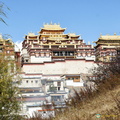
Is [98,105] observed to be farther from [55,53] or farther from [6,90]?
[55,53]

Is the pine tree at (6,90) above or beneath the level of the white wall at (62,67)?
beneath

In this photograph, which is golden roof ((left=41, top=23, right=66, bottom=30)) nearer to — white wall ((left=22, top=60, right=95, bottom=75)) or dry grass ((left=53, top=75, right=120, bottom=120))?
white wall ((left=22, top=60, right=95, bottom=75))

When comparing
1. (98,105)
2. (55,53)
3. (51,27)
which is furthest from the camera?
(51,27)

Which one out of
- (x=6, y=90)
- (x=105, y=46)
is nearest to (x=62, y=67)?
(x=105, y=46)

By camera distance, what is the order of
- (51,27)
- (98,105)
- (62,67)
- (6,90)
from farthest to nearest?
(51,27), (62,67), (98,105), (6,90)

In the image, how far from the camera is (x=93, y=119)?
7441 mm

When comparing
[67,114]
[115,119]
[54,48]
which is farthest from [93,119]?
[54,48]

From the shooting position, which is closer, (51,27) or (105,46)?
(105,46)

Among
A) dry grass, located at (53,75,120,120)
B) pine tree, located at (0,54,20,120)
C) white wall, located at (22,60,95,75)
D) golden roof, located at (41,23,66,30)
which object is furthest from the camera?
golden roof, located at (41,23,66,30)

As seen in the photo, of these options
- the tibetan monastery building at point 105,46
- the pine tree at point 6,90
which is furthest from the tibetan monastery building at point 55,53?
the pine tree at point 6,90

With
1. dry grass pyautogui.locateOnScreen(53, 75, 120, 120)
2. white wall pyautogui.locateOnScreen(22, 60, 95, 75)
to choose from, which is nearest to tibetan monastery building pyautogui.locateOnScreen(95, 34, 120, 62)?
white wall pyautogui.locateOnScreen(22, 60, 95, 75)

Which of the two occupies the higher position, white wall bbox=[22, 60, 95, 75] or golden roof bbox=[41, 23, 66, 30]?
golden roof bbox=[41, 23, 66, 30]

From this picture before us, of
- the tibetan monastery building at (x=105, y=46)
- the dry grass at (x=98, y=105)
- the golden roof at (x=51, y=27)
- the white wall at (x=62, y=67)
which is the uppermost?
the golden roof at (x=51, y=27)

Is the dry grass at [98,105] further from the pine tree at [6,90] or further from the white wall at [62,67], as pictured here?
the white wall at [62,67]
